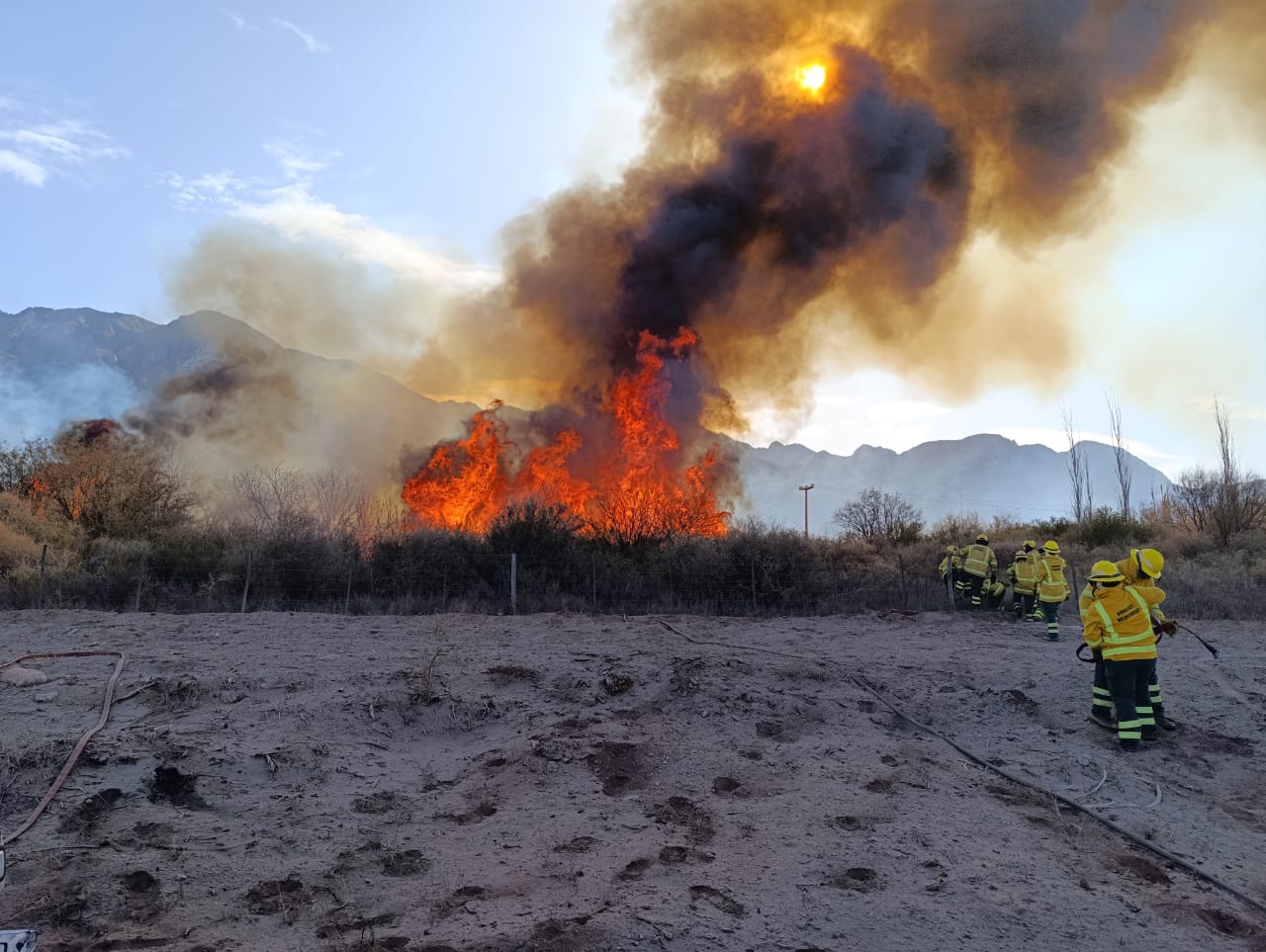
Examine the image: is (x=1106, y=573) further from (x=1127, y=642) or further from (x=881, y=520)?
(x=881, y=520)

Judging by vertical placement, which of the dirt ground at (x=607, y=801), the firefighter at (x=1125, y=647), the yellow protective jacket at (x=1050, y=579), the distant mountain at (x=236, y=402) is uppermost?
the distant mountain at (x=236, y=402)

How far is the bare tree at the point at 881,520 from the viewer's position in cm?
3159

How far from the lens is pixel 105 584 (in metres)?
16.4

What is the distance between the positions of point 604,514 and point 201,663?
13.3 metres

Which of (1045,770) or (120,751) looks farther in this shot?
(1045,770)

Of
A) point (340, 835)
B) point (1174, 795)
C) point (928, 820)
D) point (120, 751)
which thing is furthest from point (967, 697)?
point (120, 751)

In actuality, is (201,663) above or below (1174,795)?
above

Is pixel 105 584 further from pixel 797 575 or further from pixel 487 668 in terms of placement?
pixel 797 575

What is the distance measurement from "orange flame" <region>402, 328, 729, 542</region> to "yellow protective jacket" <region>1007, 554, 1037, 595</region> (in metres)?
9.75

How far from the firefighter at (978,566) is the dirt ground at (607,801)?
5.80m

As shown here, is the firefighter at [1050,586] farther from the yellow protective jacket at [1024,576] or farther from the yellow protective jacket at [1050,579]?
the yellow protective jacket at [1024,576]

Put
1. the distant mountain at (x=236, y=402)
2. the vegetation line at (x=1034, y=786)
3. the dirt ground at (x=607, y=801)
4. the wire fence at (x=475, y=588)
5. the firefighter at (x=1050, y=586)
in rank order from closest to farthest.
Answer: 1. the dirt ground at (x=607, y=801)
2. the vegetation line at (x=1034, y=786)
3. the firefighter at (x=1050, y=586)
4. the wire fence at (x=475, y=588)
5. the distant mountain at (x=236, y=402)

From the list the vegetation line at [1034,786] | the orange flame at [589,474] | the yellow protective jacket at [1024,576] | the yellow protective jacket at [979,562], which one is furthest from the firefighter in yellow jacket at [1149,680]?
the orange flame at [589,474]

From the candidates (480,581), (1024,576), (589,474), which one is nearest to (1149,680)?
(1024,576)
